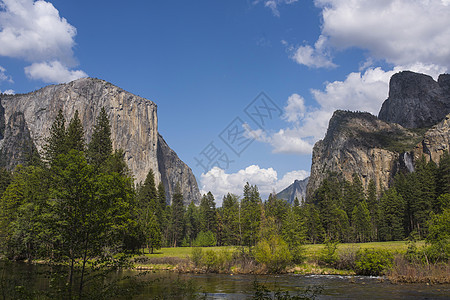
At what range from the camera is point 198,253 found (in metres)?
42.1

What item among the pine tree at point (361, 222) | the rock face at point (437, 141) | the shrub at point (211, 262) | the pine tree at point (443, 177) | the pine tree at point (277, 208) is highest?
the rock face at point (437, 141)

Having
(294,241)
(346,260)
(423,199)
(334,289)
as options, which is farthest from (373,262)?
(423,199)

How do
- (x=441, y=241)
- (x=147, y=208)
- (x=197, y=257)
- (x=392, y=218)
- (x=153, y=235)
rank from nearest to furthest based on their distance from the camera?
(x=441, y=241) < (x=197, y=257) < (x=153, y=235) < (x=147, y=208) < (x=392, y=218)

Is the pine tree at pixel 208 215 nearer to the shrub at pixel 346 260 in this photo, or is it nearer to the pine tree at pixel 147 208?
the pine tree at pixel 147 208

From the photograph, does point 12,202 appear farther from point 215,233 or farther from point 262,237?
point 215,233

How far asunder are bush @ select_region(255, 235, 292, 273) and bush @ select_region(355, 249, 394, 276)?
819cm

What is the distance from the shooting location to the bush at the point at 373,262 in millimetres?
33562

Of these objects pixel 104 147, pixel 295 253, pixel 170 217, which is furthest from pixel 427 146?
pixel 104 147

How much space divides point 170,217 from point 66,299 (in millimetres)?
89161

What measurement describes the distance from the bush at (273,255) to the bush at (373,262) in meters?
8.19

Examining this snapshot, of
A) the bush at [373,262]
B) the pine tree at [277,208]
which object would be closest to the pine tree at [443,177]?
the pine tree at [277,208]

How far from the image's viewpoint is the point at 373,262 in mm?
33812

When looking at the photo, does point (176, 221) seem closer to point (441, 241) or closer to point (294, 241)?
point (294, 241)

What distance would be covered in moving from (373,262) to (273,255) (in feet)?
36.0
